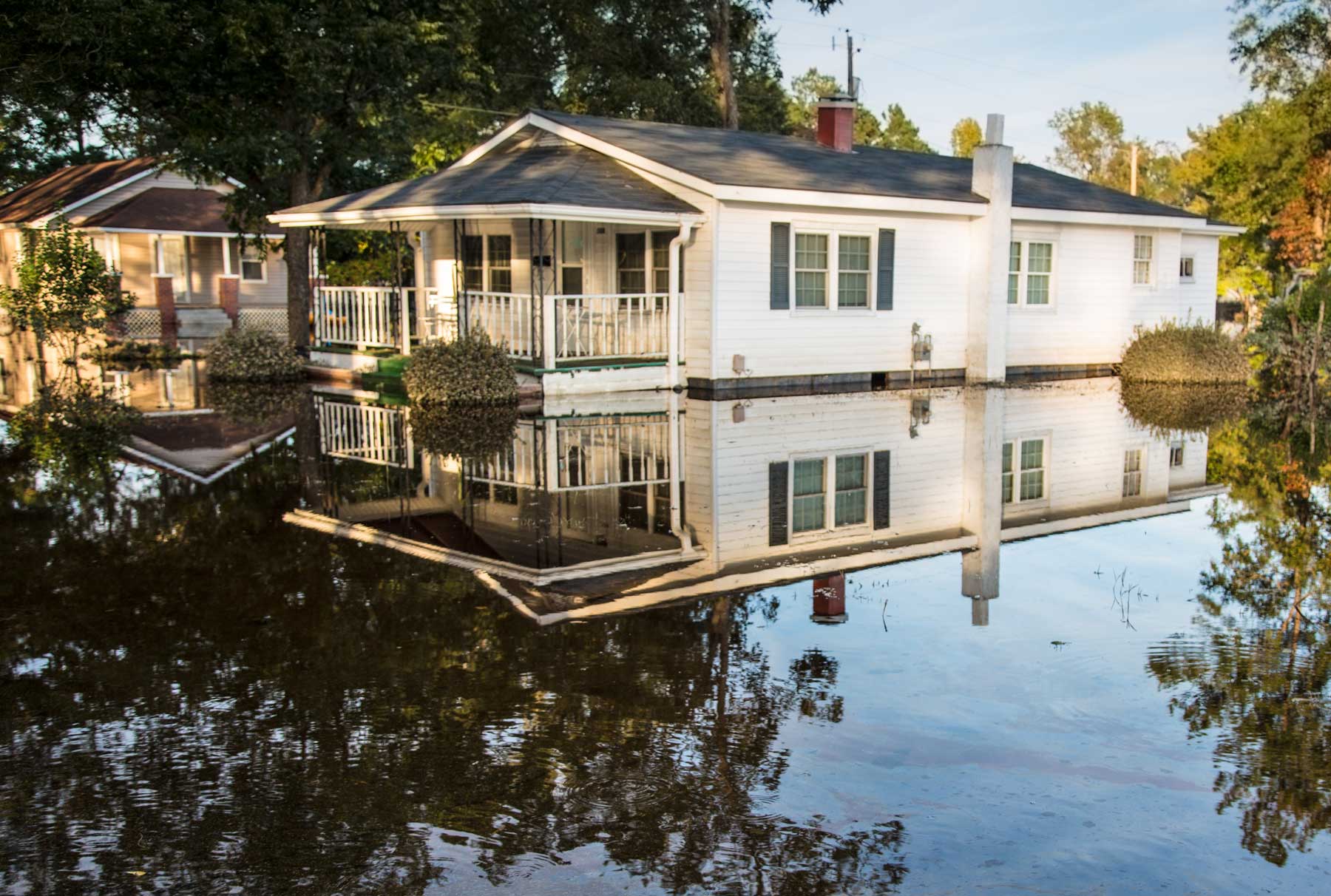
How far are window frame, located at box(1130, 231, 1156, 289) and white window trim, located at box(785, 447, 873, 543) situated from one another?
578 inches

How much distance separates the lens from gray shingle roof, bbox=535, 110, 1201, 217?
19688 millimetres

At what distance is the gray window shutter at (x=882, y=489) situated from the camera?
984 cm

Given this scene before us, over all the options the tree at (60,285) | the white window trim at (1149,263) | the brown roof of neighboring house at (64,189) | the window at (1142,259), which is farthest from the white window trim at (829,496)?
the brown roof of neighboring house at (64,189)

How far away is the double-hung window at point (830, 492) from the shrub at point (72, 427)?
24.9 ft

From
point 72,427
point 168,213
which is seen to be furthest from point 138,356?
point 72,427

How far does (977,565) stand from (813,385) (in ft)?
39.1

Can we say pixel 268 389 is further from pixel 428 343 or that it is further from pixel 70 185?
pixel 70 185

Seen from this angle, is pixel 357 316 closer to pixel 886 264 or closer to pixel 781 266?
pixel 781 266

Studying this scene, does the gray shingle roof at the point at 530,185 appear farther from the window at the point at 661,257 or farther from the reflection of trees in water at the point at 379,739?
the reflection of trees in water at the point at 379,739

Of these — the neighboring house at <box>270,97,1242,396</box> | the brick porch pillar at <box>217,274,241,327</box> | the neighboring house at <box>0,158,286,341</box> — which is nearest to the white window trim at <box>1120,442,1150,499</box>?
the neighboring house at <box>270,97,1242,396</box>

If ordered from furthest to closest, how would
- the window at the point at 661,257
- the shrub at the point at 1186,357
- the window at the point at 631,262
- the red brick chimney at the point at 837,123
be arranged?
the red brick chimney at the point at 837,123
the shrub at the point at 1186,357
the window at the point at 631,262
the window at the point at 661,257

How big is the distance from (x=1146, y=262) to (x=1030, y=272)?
12.5ft

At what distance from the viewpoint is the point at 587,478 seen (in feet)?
38.1

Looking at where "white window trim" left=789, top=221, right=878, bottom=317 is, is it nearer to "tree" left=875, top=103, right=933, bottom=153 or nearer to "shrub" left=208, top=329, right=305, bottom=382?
"shrub" left=208, top=329, right=305, bottom=382
